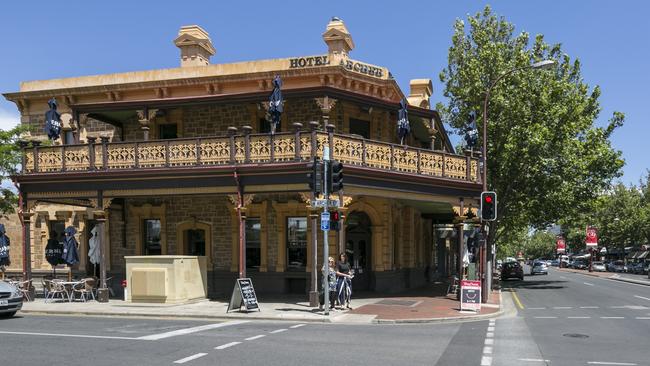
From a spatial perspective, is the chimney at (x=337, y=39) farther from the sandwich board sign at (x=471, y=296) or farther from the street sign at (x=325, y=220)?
the sandwich board sign at (x=471, y=296)

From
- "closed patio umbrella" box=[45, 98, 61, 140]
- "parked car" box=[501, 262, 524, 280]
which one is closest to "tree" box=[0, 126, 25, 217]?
"closed patio umbrella" box=[45, 98, 61, 140]

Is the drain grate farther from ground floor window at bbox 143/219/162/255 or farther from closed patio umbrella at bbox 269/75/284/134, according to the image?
ground floor window at bbox 143/219/162/255

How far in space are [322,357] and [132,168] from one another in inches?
455

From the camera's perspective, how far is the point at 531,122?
26328 mm

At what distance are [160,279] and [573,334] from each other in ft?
38.0

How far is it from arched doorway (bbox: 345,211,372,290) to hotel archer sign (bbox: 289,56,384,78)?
19.5 feet

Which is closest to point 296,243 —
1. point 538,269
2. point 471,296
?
point 471,296

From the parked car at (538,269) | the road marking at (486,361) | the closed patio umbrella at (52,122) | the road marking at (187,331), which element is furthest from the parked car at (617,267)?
the closed patio umbrella at (52,122)

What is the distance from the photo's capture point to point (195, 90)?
22828 millimetres

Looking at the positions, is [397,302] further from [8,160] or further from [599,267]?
[599,267]

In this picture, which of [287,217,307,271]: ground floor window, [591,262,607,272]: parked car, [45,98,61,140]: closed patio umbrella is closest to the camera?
[45,98,61,140]: closed patio umbrella

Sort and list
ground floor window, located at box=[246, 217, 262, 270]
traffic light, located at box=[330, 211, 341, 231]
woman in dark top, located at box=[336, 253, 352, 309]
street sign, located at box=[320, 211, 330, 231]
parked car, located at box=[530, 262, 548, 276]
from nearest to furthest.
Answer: street sign, located at box=[320, 211, 330, 231] → traffic light, located at box=[330, 211, 341, 231] → woman in dark top, located at box=[336, 253, 352, 309] → ground floor window, located at box=[246, 217, 262, 270] → parked car, located at box=[530, 262, 548, 276]

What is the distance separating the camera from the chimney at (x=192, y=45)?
25969mm

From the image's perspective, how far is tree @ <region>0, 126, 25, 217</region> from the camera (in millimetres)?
22631
